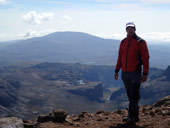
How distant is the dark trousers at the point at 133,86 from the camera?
31.7 ft

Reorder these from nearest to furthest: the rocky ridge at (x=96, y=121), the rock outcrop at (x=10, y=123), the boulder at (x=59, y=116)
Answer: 1. the rock outcrop at (x=10, y=123)
2. the rocky ridge at (x=96, y=121)
3. the boulder at (x=59, y=116)

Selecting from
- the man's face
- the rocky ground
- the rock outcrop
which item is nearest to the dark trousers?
the rocky ground

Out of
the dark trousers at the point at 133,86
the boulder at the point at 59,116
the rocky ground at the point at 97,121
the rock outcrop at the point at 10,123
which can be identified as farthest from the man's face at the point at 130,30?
the rock outcrop at the point at 10,123

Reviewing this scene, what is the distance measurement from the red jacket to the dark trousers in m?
0.19

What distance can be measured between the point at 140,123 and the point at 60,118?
323cm

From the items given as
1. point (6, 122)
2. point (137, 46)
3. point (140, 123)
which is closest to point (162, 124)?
point (140, 123)

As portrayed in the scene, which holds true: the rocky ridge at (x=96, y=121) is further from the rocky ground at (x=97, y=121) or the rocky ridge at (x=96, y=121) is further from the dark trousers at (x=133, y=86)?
the dark trousers at (x=133, y=86)

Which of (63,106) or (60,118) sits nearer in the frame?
(60,118)

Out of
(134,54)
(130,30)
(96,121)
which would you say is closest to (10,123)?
(96,121)

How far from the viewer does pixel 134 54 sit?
9.55 metres

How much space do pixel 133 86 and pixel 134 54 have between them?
1.12m

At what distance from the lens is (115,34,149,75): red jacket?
9.34 metres

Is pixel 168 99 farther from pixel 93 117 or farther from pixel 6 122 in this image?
pixel 6 122

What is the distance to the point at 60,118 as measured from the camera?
36.5ft
